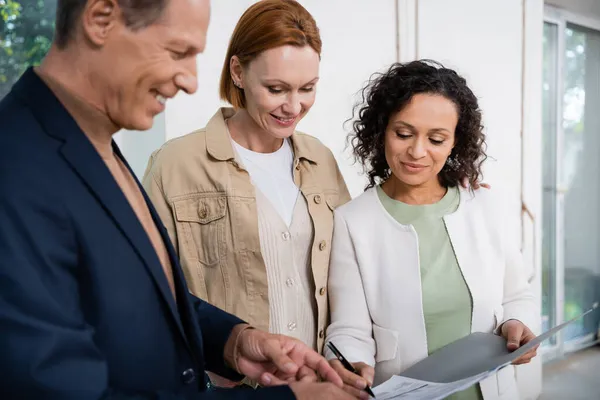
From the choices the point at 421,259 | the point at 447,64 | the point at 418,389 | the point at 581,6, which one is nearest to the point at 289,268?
the point at 421,259

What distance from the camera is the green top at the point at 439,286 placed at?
1.36 meters

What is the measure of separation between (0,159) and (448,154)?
104 cm

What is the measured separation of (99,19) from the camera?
25.8 inches

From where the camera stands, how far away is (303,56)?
132cm

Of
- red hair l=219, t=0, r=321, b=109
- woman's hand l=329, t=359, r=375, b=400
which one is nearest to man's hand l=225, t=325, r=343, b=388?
woman's hand l=329, t=359, r=375, b=400

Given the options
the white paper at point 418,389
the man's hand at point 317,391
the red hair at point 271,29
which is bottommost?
the white paper at point 418,389

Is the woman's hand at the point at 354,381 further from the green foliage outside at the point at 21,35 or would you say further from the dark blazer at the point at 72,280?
the green foliage outside at the point at 21,35

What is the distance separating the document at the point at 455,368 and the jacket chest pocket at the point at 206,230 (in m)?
0.50

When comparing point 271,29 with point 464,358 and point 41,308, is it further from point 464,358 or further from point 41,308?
point 41,308

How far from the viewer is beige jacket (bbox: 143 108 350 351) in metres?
1.37

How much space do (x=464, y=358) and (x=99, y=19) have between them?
0.88m

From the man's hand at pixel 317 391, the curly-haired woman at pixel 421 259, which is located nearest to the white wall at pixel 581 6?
the curly-haired woman at pixel 421 259

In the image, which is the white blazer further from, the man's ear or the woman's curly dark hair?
the man's ear

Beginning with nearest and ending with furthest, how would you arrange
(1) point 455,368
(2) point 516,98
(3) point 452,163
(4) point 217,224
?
(1) point 455,368 < (4) point 217,224 < (3) point 452,163 < (2) point 516,98
